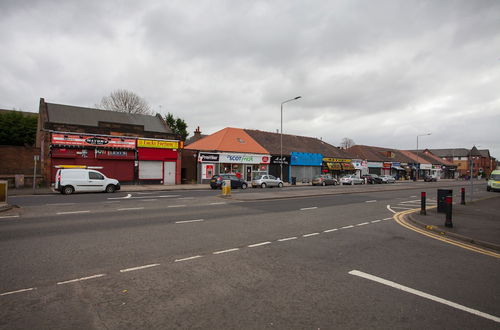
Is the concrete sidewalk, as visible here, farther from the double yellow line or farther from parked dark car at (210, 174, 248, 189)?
parked dark car at (210, 174, 248, 189)

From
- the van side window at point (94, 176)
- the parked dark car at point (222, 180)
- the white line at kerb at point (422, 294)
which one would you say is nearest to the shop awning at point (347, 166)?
the parked dark car at point (222, 180)

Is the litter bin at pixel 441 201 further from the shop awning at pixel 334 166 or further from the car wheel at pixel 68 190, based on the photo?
the shop awning at pixel 334 166

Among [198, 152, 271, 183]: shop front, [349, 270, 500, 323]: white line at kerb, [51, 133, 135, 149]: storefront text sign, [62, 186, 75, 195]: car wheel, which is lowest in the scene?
[349, 270, 500, 323]: white line at kerb

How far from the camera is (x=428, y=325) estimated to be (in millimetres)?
3385

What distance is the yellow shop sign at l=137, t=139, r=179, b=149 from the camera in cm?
2848

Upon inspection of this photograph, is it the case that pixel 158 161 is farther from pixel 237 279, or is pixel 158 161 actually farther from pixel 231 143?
pixel 237 279

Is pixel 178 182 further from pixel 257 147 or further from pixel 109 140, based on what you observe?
pixel 257 147

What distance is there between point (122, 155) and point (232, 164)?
523 inches

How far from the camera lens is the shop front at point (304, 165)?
4116 cm

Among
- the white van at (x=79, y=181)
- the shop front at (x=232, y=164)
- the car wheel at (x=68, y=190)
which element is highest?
the shop front at (x=232, y=164)

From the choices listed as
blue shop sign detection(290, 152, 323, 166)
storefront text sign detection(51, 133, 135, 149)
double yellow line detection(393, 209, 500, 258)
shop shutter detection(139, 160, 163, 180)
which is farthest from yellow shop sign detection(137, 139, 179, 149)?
double yellow line detection(393, 209, 500, 258)

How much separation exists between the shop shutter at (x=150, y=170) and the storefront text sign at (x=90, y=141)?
2179 millimetres

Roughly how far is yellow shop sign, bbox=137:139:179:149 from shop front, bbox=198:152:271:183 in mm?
3435

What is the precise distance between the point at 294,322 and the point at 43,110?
33564mm
